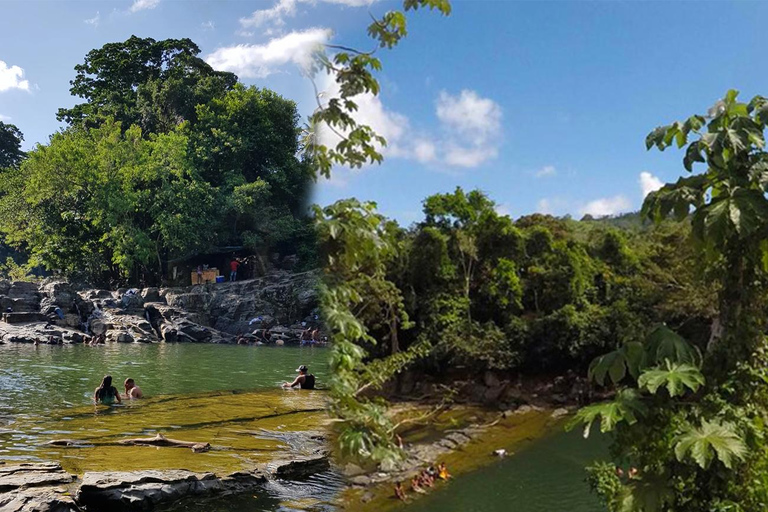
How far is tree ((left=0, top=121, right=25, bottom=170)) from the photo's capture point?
4366 cm

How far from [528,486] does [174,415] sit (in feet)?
22.2

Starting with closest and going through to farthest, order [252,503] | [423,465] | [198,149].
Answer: [252,503]
[423,465]
[198,149]

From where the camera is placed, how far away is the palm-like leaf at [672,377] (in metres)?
2.44

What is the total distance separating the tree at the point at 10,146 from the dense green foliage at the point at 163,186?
42.5 feet

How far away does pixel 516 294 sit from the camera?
2012cm

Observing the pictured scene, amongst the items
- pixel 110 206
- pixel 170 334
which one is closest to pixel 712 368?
pixel 170 334

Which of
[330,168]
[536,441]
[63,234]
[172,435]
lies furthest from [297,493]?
[63,234]

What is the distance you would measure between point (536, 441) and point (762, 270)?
12924 millimetres

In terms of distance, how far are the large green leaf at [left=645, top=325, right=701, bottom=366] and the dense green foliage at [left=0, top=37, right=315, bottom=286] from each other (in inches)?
867

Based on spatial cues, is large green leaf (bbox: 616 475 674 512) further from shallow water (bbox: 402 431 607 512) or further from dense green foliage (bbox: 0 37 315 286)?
dense green foliage (bbox: 0 37 315 286)

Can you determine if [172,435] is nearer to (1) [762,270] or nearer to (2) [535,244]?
(1) [762,270]

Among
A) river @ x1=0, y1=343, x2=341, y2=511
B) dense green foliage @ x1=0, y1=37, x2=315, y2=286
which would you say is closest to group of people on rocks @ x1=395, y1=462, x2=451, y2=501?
river @ x1=0, y1=343, x2=341, y2=511

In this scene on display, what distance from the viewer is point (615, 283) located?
2050 centimetres

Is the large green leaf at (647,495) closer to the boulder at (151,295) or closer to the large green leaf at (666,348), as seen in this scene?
the large green leaf at (666,348)
